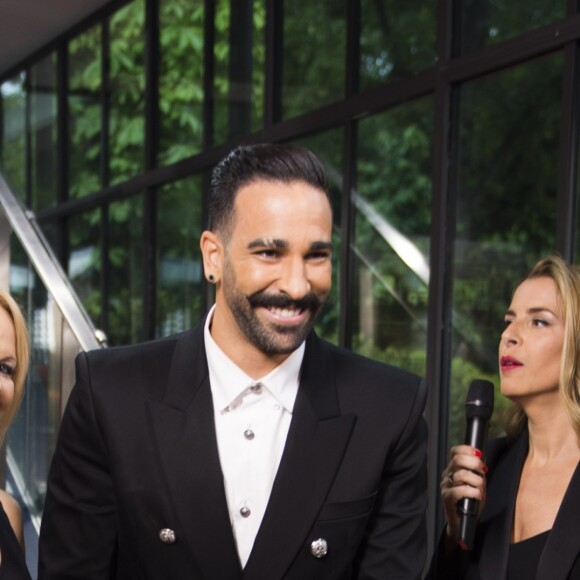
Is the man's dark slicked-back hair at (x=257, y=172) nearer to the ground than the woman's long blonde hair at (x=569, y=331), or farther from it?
farther from it

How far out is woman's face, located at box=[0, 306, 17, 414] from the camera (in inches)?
96.0

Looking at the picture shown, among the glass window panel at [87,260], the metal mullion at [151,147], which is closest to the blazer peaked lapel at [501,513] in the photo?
the metal mullion at [151,147]

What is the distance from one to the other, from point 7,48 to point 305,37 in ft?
17.0

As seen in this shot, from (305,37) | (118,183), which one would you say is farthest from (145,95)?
(305,37)

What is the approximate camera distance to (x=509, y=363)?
2.82 metres

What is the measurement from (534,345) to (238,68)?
4.84 meters

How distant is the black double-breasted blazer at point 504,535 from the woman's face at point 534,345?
17cm

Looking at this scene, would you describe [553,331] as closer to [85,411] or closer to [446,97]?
[85,411]

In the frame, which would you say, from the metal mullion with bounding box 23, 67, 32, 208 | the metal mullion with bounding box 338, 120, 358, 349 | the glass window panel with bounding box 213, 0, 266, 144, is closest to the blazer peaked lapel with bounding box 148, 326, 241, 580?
the metal mullion with bounding box 338, 120, 358, 349

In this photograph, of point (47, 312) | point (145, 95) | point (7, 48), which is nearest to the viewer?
point (47, 312)

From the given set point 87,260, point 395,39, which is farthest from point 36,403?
point 87,260

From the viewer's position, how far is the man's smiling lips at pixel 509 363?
2802 mm

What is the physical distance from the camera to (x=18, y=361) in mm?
2490

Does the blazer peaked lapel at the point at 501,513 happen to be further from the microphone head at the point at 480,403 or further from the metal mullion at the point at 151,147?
the metal mullion at the point at 151,147
